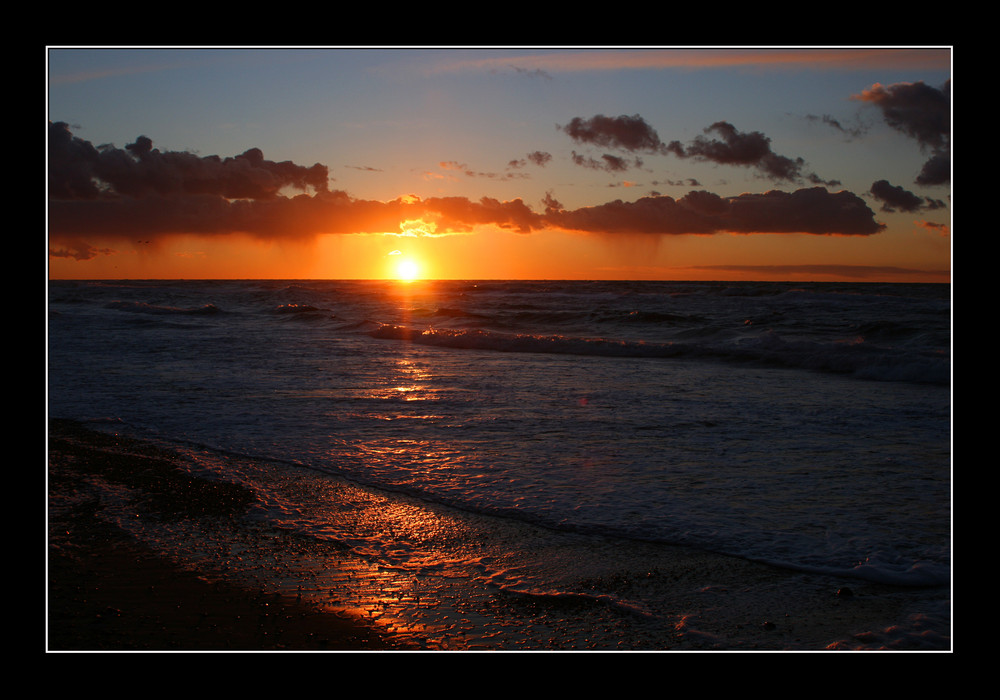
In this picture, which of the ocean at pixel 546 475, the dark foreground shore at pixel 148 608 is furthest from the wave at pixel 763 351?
the dark foreground shore at pixel 148 608

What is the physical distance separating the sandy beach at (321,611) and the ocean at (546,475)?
61 millimetres

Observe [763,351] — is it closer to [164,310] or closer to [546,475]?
[546,475]

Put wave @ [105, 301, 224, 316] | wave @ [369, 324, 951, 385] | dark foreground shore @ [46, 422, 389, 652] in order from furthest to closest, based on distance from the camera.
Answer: wave @ [105, 301, 224, 316] < wave @ [369, 324, 951, 385] < dark foreground shore @ [46, 422, 389, 652]

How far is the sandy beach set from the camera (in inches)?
136

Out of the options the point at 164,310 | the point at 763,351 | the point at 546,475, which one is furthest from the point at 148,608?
the point at 164,310

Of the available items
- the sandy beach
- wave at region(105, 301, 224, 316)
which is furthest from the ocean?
wave at region(105, 301, 224, 316)

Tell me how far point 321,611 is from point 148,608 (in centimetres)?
93

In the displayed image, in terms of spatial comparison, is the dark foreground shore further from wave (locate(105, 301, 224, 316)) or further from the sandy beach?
wave (locate(105, 301, 224, 316))

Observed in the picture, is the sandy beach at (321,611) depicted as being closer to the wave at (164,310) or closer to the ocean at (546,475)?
the ocean at (546,475)

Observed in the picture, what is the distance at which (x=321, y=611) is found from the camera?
3.71m

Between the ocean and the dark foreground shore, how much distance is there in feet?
0.73
